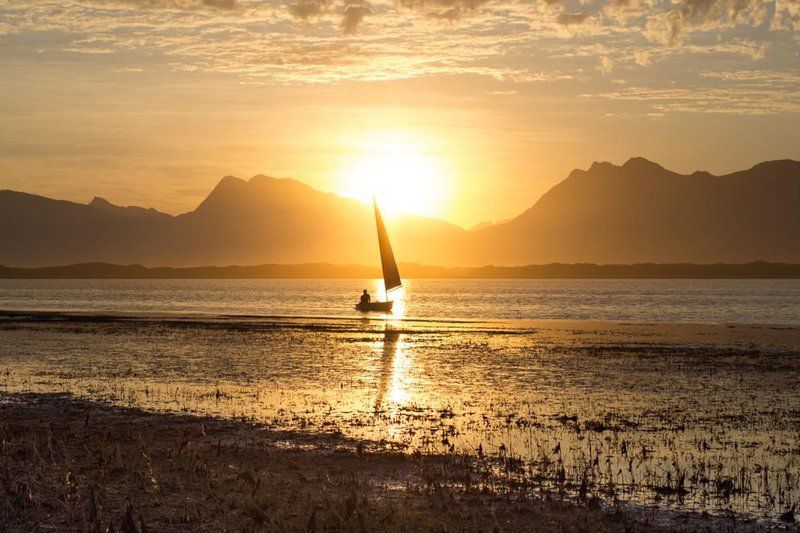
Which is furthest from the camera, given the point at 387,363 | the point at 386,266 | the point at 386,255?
the point at 386,255

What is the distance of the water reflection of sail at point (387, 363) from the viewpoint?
32062 millimetres

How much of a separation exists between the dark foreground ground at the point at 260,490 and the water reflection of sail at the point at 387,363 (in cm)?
878

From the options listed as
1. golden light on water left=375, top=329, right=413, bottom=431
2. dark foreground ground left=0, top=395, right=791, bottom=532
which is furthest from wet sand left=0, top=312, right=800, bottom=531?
golden light on water left=375, top=329, right=413, bottom=431

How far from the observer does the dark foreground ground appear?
47.4 feet

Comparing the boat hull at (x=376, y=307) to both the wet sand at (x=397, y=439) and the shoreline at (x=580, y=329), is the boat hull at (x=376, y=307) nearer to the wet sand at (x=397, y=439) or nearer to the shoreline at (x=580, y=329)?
the shoreline at (x=580, y=329)

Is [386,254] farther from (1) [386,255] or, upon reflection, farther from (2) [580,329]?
(2) [580,329]

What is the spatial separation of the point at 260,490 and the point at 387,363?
28.0 metres

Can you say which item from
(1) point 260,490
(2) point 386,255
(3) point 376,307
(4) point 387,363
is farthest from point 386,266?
(1) point 260,490

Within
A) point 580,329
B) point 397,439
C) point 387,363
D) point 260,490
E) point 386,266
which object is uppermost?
point 260,490

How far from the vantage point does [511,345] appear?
5600 centimetres

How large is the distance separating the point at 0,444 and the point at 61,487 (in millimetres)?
5039

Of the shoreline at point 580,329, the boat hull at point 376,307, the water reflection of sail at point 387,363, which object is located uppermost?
the water reflection of sail at point 387,363

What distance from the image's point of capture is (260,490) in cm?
1644

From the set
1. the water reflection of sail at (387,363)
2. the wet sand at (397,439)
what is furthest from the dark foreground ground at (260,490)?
the water reflection of sail at (387,363)
